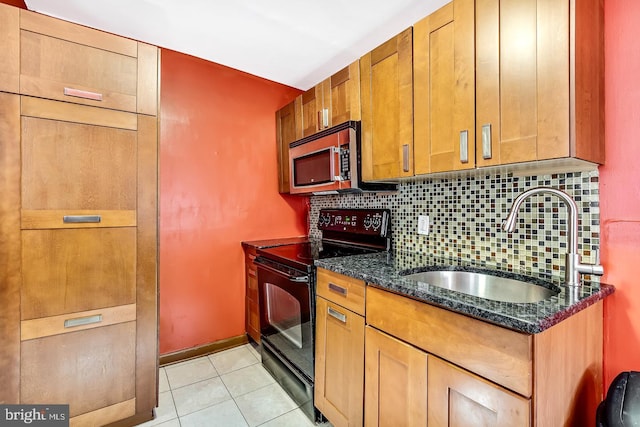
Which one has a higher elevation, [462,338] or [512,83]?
[512,83]

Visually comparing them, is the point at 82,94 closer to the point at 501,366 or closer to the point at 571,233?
the point at 501,366

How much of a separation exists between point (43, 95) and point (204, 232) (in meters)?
1.26

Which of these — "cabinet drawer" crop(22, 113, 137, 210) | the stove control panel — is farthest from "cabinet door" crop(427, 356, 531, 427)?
"cabinet drawer" crop(22, 113, 137, 210)

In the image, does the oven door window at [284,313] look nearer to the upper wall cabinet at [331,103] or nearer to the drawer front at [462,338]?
→ the drawer front at [462,338]

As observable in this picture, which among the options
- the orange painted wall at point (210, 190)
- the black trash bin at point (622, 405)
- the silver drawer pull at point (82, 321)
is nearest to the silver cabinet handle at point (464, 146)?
the black trash bin at point (622, 405)

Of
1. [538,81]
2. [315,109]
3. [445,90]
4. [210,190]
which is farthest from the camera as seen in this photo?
[210,190]

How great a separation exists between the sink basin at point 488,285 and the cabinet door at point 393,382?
34 centimetres

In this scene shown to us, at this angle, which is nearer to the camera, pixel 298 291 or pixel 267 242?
pixel 298 291

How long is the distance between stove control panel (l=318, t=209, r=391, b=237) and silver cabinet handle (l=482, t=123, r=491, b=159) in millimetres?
898

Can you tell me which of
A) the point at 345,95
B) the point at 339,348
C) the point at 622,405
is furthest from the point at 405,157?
the point at 622,405

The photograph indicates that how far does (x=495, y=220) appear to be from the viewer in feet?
4.74

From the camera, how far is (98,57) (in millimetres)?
1489

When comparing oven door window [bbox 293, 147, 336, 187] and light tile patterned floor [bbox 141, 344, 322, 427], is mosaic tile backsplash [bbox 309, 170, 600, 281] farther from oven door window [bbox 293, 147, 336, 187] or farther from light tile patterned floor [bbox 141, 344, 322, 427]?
light tile patterned floor [bbox 141, 344, 322, 427]

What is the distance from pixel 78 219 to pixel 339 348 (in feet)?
4.69
